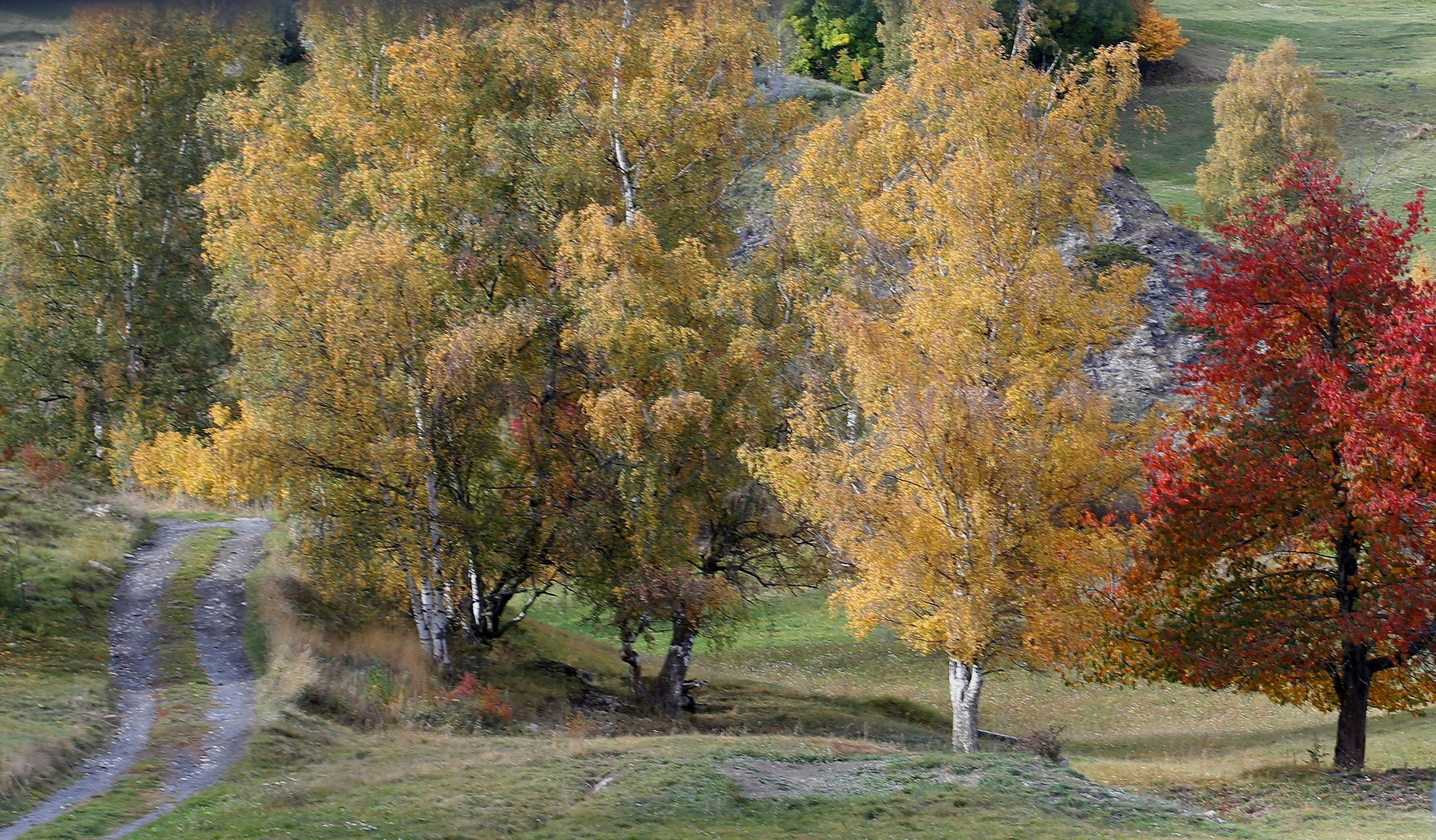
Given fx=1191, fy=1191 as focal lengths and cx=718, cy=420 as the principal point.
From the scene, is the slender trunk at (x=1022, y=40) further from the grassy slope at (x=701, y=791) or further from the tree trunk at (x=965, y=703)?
the grassy slope at (x=701, y=791)

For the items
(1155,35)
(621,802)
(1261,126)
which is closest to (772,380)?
(621,802)

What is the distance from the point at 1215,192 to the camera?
6975cm

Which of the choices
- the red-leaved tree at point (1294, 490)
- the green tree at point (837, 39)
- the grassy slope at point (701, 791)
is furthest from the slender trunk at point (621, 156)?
the green tree at point (837, 39)

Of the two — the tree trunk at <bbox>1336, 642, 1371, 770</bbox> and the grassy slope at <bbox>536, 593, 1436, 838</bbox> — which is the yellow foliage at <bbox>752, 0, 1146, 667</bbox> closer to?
the grassy slope at <bbox>536, 593, 1436, 838</bbox>

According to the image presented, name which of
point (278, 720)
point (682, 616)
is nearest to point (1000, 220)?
point (682, 616)

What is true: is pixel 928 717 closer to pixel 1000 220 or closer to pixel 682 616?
pixel 682 616

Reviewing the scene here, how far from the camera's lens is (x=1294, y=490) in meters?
22.6

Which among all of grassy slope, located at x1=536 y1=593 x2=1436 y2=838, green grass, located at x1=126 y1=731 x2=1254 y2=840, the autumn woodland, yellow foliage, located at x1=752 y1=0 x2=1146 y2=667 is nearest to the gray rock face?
grassy slope, located at x1=536 y1=593 x2=1436 y2=838

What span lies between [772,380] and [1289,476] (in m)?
12.8

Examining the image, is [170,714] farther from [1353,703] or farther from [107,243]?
[107,243]

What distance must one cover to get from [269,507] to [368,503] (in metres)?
13.4

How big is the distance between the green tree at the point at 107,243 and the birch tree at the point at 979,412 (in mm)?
28250

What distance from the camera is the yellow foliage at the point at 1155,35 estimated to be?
9156 centimetres

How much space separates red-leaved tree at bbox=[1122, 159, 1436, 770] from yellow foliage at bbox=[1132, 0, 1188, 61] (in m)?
74.4
